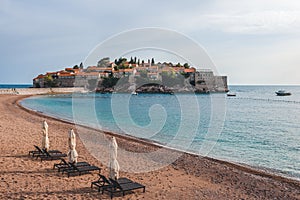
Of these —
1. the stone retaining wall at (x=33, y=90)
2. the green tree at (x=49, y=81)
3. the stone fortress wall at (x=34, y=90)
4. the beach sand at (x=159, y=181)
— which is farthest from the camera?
the green tree at (x=49, y=81)

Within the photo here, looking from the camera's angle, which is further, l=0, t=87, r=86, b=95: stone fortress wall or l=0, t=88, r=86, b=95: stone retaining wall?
l=0, t=88, r=86, b=95: stone retaining wall

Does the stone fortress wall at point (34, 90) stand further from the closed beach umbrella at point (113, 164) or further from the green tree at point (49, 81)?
the closed beach umbrella at point (113, 164)

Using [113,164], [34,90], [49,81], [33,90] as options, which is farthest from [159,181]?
[49,81]

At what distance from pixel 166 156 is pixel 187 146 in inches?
186

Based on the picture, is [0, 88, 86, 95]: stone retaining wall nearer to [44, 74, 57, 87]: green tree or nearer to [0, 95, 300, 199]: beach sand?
[44, 74, 57, 87]: green tree

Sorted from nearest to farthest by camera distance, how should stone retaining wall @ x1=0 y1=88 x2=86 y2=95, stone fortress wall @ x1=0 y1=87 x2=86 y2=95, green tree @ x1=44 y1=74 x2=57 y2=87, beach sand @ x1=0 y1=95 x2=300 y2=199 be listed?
beach sand @ x1=0 y1=95 x2=300 y2=199 → stone fortress wall @ x1=0 y1=87 x2=86 y2=95 → stone retaining wall @ x1=0 y1=88 x2=86 y2=95 → green tree @ x1=44 y1=74 x2=57 y2=87

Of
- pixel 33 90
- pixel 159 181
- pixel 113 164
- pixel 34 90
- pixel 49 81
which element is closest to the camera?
pixel 113 164

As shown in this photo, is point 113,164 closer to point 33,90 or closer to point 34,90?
point 33,90

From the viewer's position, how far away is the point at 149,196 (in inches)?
341

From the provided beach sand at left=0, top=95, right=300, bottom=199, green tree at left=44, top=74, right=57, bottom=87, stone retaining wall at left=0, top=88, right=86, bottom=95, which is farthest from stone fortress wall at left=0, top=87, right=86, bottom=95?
beach sand at left=0, top=95, right=300, bottom=199

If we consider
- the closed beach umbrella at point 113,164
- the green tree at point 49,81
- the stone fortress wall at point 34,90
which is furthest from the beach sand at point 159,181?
the green tree at point 49,81

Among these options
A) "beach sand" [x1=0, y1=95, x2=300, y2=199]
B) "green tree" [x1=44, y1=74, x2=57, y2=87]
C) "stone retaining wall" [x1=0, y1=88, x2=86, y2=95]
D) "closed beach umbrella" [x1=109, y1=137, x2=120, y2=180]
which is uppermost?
"green tree" [x1=44, y1=74, x2=57, y2=87]

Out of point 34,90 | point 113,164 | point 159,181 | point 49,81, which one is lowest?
point 159,181

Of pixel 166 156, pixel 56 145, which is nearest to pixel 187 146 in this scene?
pixel 166 156
